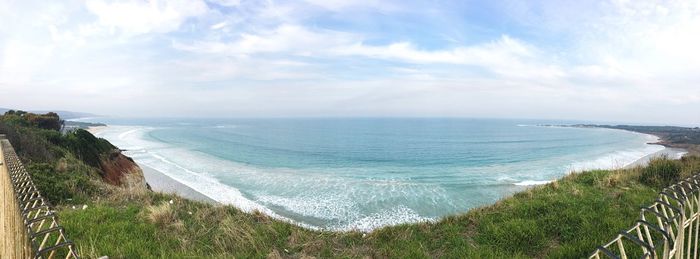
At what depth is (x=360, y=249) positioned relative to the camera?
5391 mm

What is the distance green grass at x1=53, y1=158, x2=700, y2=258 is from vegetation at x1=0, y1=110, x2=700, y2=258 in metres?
0.02

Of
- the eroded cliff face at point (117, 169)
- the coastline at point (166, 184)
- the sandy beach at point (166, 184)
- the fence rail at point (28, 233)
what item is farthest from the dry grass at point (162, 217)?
the sandy beach at point (166, 184)

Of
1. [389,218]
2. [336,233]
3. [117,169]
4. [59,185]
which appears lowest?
[389,218]

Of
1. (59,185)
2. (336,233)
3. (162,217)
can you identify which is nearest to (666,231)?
(336,233)

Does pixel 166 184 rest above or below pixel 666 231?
below

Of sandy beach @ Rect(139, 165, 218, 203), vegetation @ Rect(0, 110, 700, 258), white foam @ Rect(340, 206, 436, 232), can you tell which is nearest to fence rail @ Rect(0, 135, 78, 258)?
vegetation @ Rect(0, 110, 700, 258)

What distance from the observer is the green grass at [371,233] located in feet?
16.0

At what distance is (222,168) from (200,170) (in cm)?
238

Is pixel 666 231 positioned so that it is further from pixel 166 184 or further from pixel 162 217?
pixel 166 184

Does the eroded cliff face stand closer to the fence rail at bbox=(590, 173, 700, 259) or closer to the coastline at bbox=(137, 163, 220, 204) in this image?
the coastline at bbox=(137, 163, 220, 204)

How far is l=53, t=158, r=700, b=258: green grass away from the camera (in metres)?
4.89

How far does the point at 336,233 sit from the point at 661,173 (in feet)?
30.6

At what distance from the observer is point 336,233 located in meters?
6.20

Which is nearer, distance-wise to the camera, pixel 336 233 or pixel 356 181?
pixel 336 233
